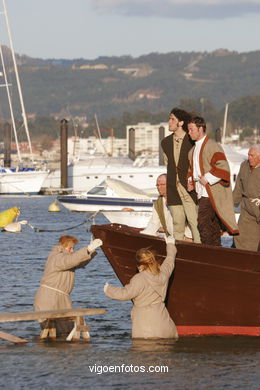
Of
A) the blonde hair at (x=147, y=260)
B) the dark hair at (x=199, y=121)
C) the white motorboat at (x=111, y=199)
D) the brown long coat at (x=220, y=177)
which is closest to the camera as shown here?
the blonde hair at (x=147, y=260)

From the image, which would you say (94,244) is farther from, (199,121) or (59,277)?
(199,121)

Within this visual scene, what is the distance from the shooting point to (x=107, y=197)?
50.2 m

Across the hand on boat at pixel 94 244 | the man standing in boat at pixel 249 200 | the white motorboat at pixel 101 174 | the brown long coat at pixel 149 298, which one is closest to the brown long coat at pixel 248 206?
the man standing in boat at pixel 249 200

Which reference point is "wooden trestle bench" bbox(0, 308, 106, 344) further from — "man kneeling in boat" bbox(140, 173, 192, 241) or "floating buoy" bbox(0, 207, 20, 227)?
"floating buoy" bbox(0, 207, 20, 227)

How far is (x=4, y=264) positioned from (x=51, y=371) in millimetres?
15201

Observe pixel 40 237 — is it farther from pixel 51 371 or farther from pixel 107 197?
pixel 51 371

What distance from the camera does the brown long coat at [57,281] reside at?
49.1 feet

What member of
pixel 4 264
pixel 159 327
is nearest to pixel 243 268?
pixel 159 327

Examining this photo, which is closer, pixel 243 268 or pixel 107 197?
pixel 243 268

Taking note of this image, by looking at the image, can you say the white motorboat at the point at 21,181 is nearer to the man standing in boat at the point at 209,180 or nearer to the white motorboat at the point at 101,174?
the white motorboat at the point at 101,174

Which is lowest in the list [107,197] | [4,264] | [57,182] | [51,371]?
[57,182]

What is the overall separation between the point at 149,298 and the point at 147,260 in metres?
0.50

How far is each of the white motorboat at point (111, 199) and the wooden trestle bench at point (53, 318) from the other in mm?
31713

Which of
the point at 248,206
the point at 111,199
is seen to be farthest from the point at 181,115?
the point at 111,199
